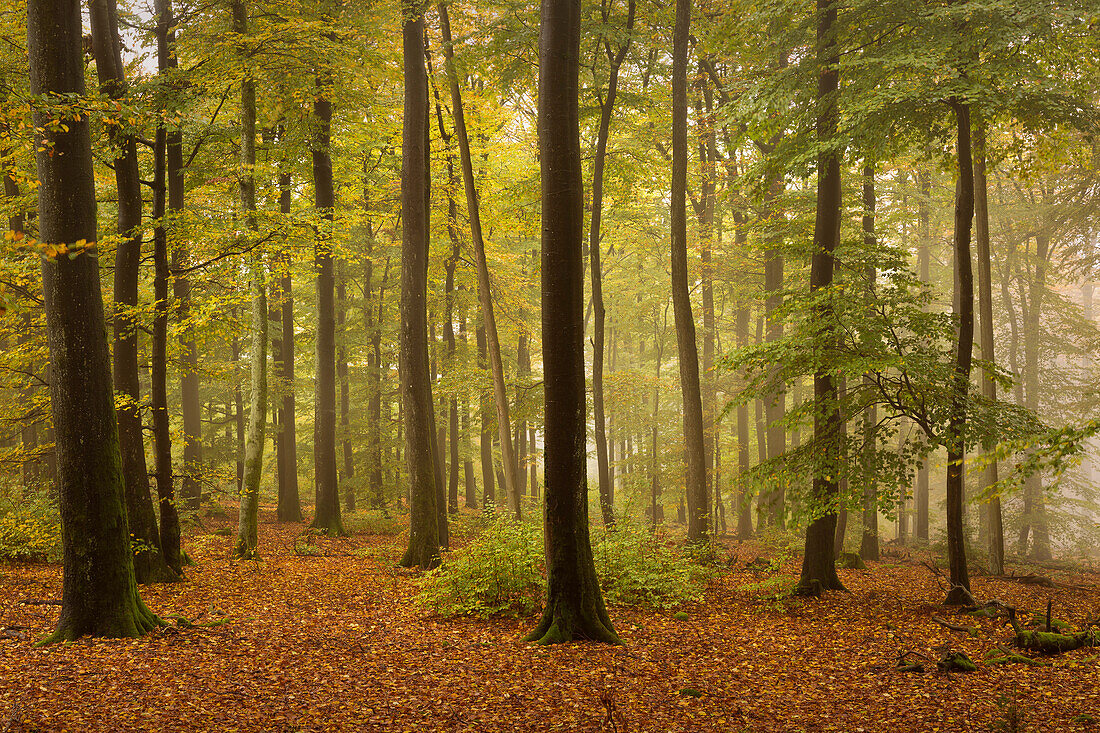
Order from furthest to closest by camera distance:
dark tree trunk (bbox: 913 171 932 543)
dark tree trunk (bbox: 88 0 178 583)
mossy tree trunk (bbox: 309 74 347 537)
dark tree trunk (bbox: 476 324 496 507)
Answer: dark tree trunk (bbox: 913 171 932 543) < dark tree trunk (bbox: 476 324 496 507) < mossy tree trunk (bbox: 309 74 347 537) < dark tree trunk (bbox: 88 0 178 583)

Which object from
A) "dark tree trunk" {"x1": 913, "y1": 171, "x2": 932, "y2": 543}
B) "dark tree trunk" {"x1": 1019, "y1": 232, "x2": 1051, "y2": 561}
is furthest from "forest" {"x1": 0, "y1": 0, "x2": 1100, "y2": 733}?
"dark tree trunk" {"x1": 1019, "y1": 232, "x2": 1051, "y2": 561}

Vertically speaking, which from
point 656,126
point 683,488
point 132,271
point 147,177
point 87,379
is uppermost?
point 656,126

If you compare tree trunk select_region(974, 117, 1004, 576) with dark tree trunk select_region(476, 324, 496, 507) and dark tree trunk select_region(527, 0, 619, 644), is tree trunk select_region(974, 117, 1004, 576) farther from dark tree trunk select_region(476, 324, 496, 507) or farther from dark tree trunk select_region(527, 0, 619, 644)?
dark tree trunk select_region(476, 324, 496, 507)

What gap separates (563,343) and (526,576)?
3.83 metres

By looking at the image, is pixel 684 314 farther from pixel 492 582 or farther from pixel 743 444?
pixel 743 444

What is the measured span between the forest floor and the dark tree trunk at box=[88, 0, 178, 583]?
2.83 feet

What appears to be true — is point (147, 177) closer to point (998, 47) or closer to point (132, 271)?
point (132, 271)

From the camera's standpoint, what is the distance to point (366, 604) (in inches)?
359

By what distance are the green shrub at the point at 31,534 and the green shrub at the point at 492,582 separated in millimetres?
6105

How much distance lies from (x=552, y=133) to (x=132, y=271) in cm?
697

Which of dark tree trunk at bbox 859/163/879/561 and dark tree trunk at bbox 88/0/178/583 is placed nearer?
dark tree trunk at bbox 859/163/879/561

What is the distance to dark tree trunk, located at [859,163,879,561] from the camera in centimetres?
851

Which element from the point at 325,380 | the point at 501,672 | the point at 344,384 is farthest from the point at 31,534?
the point at 344,384

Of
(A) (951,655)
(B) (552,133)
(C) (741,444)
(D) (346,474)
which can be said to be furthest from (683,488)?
(B) (552,133)
